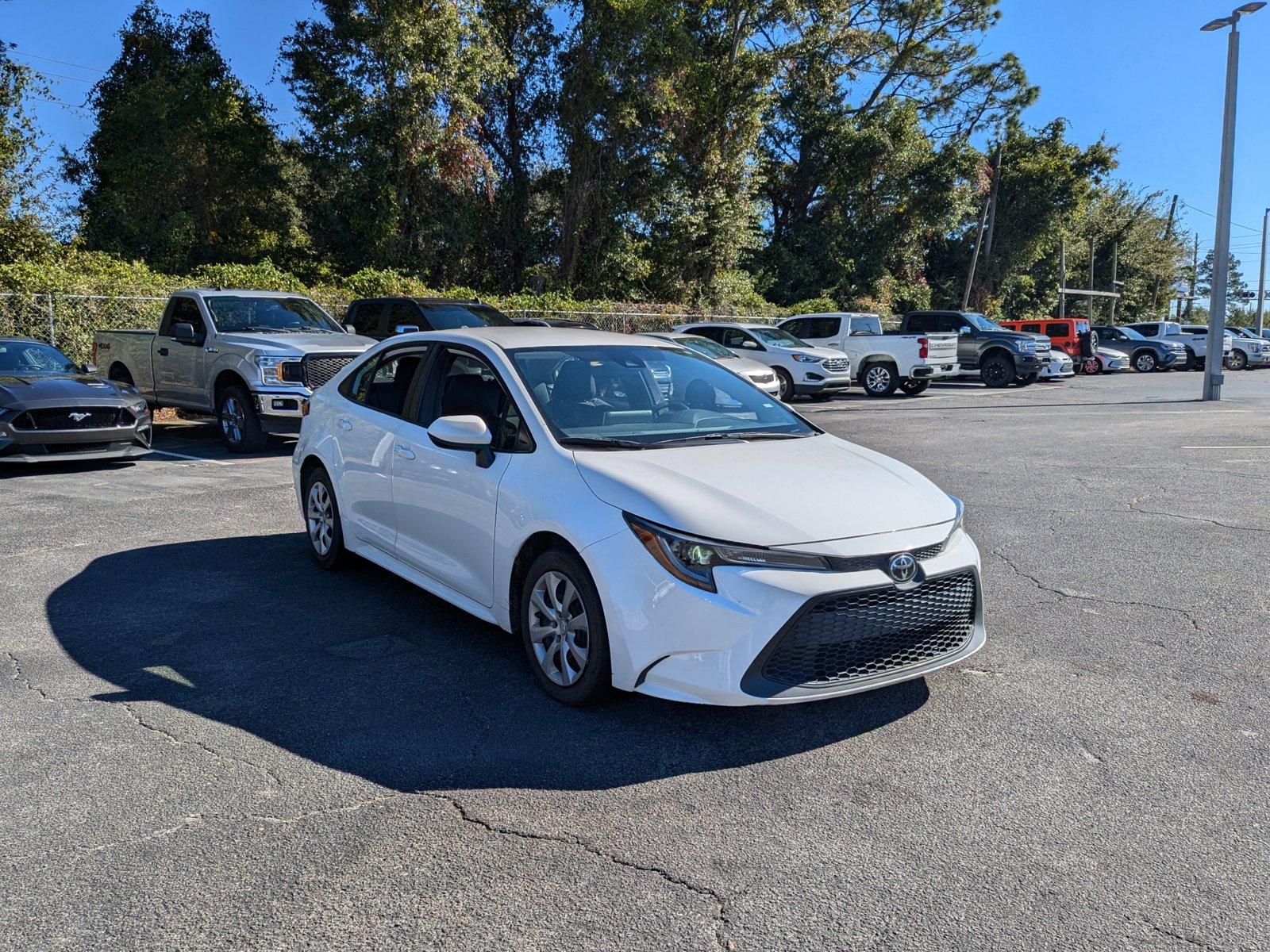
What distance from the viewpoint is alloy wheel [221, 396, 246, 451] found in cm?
1261

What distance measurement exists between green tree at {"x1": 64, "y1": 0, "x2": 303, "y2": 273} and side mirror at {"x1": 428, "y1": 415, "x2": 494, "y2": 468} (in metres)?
27.1

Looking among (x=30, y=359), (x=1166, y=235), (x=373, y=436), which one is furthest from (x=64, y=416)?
(x=1166, y=235)

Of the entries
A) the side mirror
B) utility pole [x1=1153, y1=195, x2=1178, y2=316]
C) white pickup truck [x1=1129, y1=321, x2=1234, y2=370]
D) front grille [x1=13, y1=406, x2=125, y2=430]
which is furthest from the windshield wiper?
utility pole [x1=1153, y1=195, x2=1178, y2=316]

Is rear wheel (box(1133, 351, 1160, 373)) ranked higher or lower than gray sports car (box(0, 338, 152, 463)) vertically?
lower

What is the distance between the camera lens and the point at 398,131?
89.0 ft

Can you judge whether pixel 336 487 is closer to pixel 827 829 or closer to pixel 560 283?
pixel 827 829

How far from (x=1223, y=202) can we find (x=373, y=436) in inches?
886

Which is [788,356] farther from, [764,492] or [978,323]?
[764,492]

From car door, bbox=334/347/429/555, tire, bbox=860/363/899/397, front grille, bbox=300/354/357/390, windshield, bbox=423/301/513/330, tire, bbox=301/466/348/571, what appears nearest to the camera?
car door, bbox=334/347/429/555

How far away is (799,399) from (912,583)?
724 inches

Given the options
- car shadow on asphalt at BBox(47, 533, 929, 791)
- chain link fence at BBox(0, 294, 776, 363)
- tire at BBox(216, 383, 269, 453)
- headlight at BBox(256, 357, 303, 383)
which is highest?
chain link fence at BBox(0, 294, 776, 363)

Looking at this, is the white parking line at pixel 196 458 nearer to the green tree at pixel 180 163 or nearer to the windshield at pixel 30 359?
the windshield at pixel 30 359

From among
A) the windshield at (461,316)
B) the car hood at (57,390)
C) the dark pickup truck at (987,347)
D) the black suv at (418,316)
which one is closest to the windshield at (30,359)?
the car hood at (57,390)

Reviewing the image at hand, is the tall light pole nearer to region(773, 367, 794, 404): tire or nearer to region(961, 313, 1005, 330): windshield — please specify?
region(961, 313, 1005, 330): windshield
